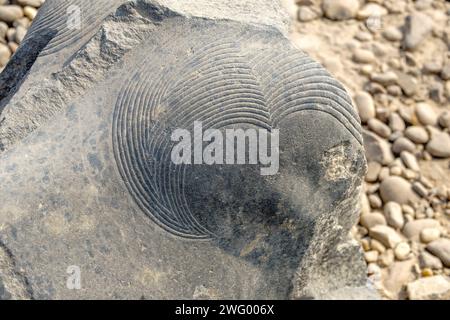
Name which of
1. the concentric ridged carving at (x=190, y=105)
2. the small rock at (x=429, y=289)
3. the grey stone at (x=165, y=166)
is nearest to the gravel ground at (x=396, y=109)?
the small rock at (x=429, y=289)

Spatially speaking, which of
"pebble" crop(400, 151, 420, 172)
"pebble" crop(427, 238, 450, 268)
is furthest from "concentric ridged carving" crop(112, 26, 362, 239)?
"pebble" crop(400, 151, 420, 172)

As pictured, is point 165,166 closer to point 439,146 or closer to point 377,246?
point 377,246

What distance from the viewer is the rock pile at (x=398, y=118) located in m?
3.53

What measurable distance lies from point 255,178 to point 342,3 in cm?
243

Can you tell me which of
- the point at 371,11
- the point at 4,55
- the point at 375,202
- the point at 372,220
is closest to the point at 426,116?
the point at 375,202

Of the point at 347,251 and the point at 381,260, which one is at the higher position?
the point at 347,251

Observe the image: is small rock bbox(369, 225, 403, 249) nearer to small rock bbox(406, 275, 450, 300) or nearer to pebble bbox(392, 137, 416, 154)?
small rock bbox(406, 275, 450, 300)

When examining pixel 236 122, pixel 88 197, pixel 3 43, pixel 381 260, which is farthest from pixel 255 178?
pixel 3 43

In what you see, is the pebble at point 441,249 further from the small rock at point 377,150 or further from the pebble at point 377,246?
the small rock at point 377,150

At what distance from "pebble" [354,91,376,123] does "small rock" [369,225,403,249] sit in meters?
0.72

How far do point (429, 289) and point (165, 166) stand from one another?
5.38ft

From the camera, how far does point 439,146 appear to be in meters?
3.91

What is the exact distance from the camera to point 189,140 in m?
2.38
